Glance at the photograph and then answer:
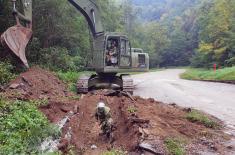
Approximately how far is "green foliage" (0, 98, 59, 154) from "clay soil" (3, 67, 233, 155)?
1.63 ft

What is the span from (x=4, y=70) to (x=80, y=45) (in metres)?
20.9

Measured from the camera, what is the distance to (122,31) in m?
69.6

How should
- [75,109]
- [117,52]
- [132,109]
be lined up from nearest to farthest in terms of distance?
[132,109] < [75,109] < [117,52]

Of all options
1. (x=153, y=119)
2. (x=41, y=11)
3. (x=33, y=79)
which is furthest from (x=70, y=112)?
(x=41, y=11)

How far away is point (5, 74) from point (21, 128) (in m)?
7.92

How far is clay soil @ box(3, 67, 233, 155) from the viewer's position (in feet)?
28.1

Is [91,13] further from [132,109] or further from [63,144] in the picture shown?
[63,144]

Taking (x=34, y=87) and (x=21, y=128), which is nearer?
(x=21, y=128)

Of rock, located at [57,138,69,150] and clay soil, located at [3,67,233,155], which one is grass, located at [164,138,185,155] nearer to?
clay soil, located at [3,67,233,155]

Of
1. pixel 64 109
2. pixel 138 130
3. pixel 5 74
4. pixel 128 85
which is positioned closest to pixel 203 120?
pixel 138 130

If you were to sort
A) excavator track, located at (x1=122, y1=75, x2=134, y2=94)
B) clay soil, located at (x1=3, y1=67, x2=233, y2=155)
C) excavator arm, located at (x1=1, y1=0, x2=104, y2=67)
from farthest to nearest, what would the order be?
excavator track, located at (x1=122, y1=75, x2=134, y2=94) → excavator arm, located at (x1=1, y1=0, x2=104, y2=67) → clay soil, located at (x1=3, y1=67, x2=233, y2=155)

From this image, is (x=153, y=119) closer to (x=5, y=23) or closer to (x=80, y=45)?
(x=5, y=23)

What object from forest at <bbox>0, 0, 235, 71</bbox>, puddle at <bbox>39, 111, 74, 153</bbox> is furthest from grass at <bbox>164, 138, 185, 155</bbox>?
forest at <bbox>0, 0, 235, 71</bbox>

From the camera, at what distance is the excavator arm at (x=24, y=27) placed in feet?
54.4
